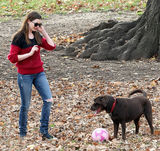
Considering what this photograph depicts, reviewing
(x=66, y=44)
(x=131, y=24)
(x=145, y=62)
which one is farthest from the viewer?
(x=66, y=44)

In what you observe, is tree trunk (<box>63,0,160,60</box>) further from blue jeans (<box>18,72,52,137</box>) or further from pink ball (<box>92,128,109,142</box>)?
blue jeans (<box>18,72,52,137</box>)

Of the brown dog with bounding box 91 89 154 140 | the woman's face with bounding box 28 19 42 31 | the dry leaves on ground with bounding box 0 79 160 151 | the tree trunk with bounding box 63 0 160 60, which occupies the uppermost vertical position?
the woman's face with bounding box 28 19 42 31

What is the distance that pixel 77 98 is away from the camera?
963 cm

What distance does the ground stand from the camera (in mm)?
6602

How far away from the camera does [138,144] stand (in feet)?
20.9

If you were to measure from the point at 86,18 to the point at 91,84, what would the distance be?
Answer: 31.2 feet

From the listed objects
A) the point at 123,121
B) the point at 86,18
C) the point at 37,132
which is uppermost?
the point at 86,18

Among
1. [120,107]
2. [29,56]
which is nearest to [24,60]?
[29,56]

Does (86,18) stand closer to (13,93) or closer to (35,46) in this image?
(13,93)

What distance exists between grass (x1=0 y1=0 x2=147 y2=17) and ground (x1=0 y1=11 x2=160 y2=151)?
758 cm

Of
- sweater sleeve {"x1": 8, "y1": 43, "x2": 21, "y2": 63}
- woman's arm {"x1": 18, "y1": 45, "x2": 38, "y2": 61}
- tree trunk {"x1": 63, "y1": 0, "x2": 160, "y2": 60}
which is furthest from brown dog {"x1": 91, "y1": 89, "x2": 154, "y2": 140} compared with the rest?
tree trunk {"x1": 63, "y1": 0, "x2": 160, "y2": 60}

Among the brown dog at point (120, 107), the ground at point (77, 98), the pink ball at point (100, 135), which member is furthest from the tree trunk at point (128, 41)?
the pink ball at point (100, 135)

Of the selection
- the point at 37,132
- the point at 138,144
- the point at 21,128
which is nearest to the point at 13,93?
the point at 37,132

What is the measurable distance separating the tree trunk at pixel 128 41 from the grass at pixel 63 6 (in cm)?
722
